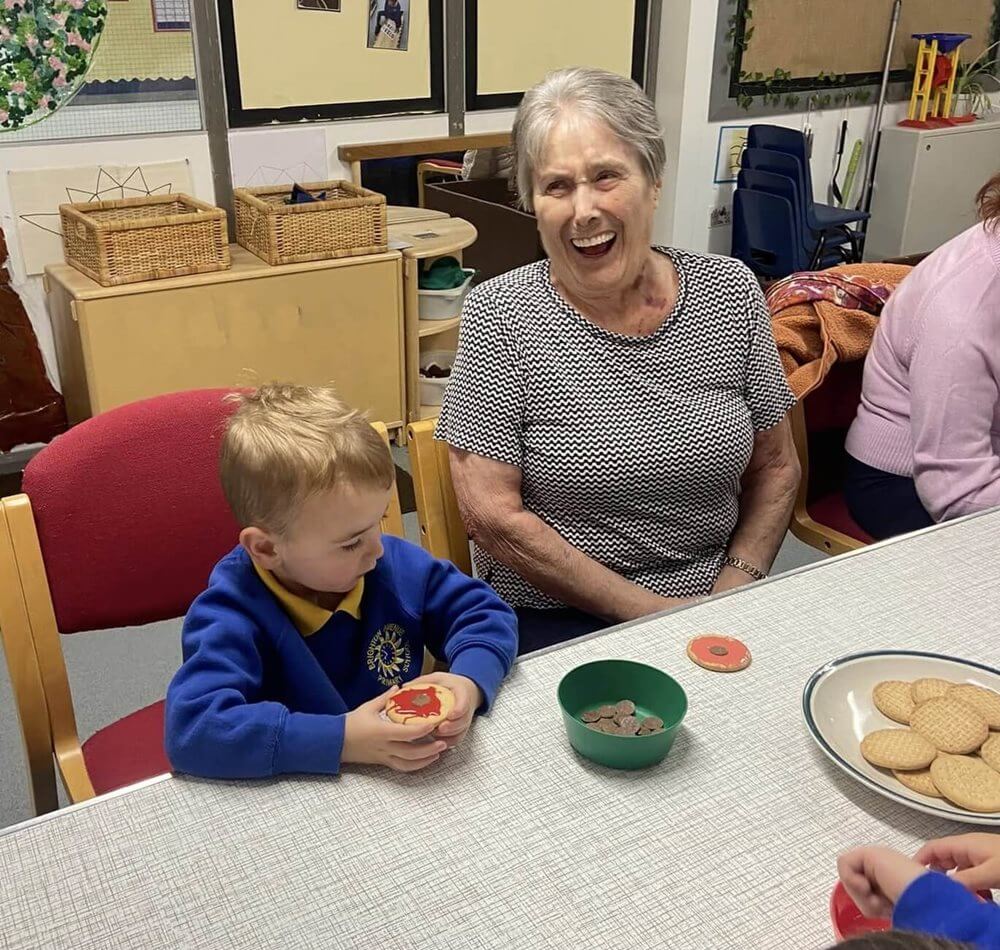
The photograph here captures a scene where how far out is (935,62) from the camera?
464 centimetres

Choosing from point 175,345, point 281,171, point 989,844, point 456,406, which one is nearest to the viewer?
point 989,844

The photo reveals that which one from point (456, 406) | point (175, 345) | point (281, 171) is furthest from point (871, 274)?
point (281, 171)

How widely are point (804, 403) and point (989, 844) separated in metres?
1.18

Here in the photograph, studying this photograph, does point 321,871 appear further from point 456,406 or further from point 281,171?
point 281,171

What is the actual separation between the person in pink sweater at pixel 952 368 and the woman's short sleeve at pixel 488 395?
0.67 meters

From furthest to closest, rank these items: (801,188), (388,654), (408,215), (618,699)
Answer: (801,188) → (408,215) → (388,654) → (618,699)

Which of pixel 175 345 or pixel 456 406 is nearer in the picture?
pixel 456 406

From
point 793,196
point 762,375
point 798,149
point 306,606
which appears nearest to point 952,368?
point 762,375

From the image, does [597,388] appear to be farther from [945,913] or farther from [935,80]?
[935,80]

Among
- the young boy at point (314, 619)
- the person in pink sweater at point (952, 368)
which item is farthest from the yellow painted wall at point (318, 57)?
the young boy at point (314, 619)

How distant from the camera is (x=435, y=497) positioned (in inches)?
57.4

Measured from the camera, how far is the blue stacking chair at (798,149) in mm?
4031

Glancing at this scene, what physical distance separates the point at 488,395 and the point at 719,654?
19.8 inches

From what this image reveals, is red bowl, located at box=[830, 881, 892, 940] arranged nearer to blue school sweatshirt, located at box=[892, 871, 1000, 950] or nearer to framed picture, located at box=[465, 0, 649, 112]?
blue school sweatshirt, located at box=[892, 871, 1000, 950]
